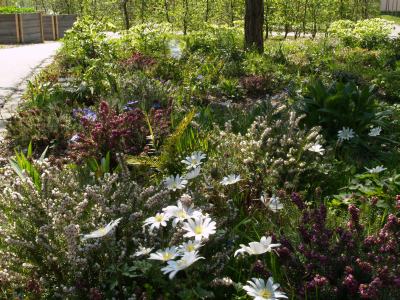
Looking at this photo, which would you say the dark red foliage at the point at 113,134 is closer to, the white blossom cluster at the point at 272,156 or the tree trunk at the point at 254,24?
the white blossom cluster at the point at 272,156

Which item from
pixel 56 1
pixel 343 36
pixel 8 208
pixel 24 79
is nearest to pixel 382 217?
pixel 8 208

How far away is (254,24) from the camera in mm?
9414

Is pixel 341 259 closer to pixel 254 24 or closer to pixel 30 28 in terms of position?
pixel 254 24

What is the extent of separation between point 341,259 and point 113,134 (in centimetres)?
185

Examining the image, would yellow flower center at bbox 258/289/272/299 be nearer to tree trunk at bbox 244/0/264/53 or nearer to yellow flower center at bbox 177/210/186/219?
yellow flower center at bbox 177/210/186/219

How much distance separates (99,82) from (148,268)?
12.9 ft

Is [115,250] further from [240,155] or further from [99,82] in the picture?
[99,82]

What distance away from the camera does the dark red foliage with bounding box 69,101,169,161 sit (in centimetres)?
326

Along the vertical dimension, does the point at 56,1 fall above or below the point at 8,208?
above

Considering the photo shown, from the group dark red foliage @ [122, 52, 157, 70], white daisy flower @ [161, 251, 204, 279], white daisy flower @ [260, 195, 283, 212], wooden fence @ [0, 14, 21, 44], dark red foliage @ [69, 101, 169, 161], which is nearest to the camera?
white daisy flower @ [161, 251, 204, 279]

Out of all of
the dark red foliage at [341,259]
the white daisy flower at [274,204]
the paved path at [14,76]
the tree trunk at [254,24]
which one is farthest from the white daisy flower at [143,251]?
the tree trunk at [254,24]

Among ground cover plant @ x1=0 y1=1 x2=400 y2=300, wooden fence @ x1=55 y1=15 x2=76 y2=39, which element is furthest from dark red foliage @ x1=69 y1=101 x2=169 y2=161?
wooden fence @ x1=55 y1=15 x2=76 y2=39

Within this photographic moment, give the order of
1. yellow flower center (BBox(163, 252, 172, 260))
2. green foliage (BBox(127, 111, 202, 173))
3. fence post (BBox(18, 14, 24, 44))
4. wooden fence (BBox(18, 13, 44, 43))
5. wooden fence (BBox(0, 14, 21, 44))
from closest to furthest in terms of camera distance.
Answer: yellow flower center (BBox(163, 252, 172, 260)) < green foliage (BBox(127, 111, 202, 173)) < wooden fence (BBox(0, 14, 21, 44)) < fence post (BBox(18, 14, 24, 44)) < wooden fence (BBox(18, 13, 44, 43))

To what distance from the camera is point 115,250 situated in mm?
2043
